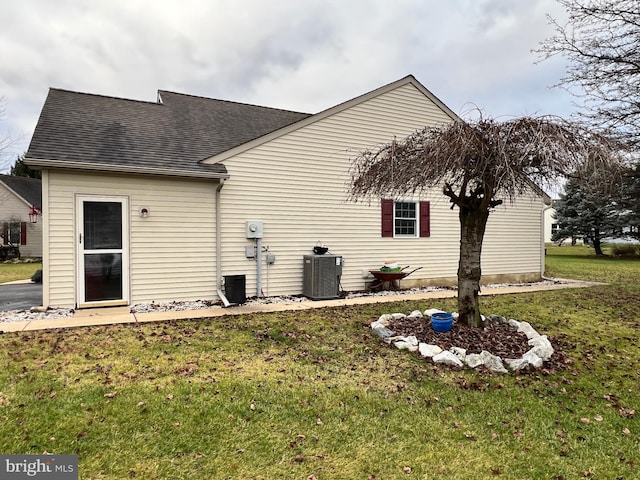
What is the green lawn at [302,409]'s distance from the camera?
2490mm

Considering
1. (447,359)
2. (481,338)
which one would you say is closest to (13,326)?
(447,359)

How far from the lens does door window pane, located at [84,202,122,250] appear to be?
6.82 meters

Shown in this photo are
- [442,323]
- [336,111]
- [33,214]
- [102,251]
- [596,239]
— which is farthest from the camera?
[596,239]

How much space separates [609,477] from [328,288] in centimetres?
605

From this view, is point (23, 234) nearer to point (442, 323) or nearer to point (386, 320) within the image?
point (386, 320)

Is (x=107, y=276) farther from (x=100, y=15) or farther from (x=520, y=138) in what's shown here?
(x=100, y=15)

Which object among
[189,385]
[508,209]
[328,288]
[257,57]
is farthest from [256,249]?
[257,57]

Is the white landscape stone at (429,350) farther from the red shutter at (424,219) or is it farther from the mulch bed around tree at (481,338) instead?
the red shutter at (424,219)

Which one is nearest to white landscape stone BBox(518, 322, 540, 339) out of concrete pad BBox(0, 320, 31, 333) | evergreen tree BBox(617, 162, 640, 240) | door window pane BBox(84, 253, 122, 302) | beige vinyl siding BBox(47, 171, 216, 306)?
evergreen tree BBox(617, 162, 640, 240)

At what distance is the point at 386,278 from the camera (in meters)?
9.04

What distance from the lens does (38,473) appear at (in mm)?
2357

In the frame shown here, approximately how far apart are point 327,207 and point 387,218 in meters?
1.67

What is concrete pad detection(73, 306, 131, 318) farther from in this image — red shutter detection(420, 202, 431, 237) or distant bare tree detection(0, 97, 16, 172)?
distant bare tree detection(0, 97, 16, 172)

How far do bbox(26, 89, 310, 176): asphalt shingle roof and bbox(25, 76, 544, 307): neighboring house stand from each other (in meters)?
0.04
